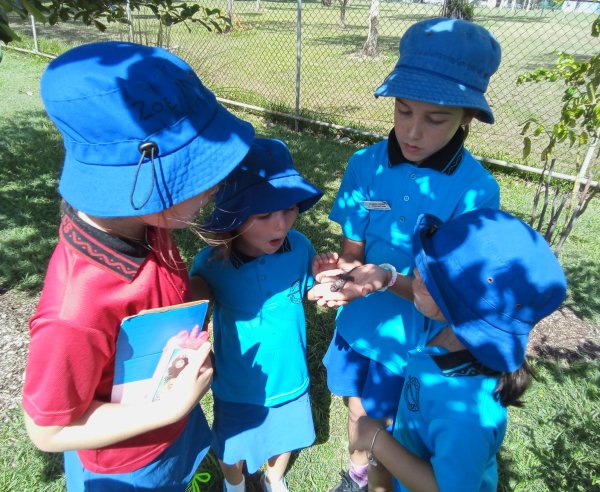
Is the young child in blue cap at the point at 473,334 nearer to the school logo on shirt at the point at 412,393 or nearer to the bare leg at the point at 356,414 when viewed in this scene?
the school logo on shirt at the point at 412,393

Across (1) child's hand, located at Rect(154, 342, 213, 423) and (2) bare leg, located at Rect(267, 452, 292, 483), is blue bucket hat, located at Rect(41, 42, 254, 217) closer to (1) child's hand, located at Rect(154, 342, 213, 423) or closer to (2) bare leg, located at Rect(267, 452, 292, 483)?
(1) child's hand, located at Rect(154, 342, 213, 423)

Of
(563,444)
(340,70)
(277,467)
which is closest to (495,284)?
(277,467)

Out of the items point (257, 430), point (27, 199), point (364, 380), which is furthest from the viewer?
point (27, 199)

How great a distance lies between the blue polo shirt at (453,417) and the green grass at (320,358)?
99 centimetres

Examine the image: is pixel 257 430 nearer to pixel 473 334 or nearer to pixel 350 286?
pixel 350 286

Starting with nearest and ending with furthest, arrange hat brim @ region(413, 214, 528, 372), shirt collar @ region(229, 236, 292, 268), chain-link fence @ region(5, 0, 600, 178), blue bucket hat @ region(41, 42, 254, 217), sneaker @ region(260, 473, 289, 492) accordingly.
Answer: blue bucket hat @ region(41, 42, 254, 217) < hat brim @ region(413, 214, 528, 372) < shirt collar @ region(229, 236, 292, 268) < sneaker @ region(260, 473, 289, 492) < chain-link fence @ region(5, 0, 600, 178)

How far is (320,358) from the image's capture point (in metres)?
3.10

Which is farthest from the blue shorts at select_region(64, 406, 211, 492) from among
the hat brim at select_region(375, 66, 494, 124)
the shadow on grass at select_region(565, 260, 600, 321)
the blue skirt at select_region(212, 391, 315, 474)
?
the shadow on grass at select_region(565, 260, 600, 321)

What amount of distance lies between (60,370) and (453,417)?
99 centimetres

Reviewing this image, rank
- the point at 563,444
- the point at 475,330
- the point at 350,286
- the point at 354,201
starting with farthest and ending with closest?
1. the point at 563,444
2. the point at 354,201
3. the point at 350,286
4. the point at 475,330

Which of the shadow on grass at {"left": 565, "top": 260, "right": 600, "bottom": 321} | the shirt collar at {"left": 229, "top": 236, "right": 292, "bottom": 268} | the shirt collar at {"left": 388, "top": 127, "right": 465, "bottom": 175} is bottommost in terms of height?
the shadow on grass at {"left": 565, "top": 260, "right": 600, "bottom": 321}

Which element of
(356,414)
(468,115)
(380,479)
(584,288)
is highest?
(468,115)

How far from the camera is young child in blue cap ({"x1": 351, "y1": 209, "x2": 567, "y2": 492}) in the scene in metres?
1.19

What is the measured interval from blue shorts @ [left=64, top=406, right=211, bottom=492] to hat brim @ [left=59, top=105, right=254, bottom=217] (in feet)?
2.81
